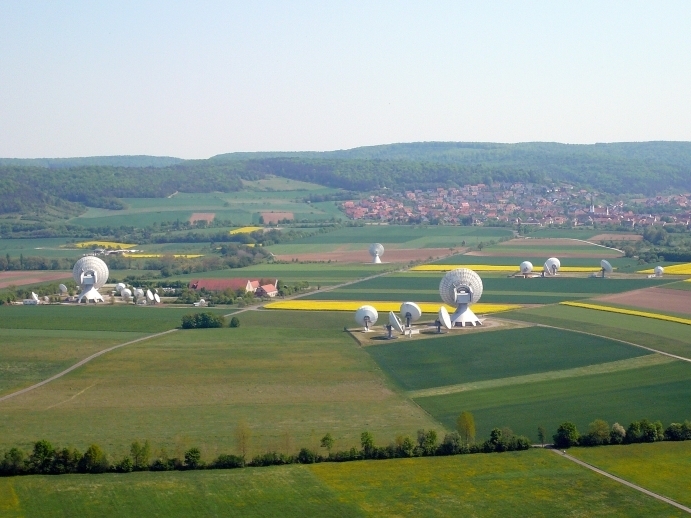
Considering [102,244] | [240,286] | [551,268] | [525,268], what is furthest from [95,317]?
[102,244]

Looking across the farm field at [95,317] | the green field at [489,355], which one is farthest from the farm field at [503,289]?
the green field at [489,355]

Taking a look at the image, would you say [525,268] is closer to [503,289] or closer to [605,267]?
[605,267]

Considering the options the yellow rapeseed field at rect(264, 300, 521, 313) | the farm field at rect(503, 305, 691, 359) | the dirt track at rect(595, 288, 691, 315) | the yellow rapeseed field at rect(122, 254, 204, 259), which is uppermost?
the dirt track at rect(595, 288, 691, 315)

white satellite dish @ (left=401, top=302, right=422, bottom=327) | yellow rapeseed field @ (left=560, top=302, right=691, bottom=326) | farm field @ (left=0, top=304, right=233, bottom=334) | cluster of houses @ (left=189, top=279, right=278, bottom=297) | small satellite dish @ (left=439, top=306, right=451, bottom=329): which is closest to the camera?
small satellite dish @ (left=439, top=306, right=451, bottom=329)

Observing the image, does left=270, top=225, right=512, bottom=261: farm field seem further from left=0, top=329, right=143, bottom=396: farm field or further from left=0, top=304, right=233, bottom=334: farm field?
left=0, top=329, right=143, bottom=396: farm field

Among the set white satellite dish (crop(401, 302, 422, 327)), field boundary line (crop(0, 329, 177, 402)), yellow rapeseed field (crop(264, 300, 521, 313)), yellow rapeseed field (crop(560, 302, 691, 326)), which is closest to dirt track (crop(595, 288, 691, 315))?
yellow rapeseed field (crop(560, 302, 691, 326))

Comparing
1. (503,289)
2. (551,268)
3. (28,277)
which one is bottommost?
(28,277)

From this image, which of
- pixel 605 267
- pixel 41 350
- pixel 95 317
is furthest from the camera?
pixel 605 267
